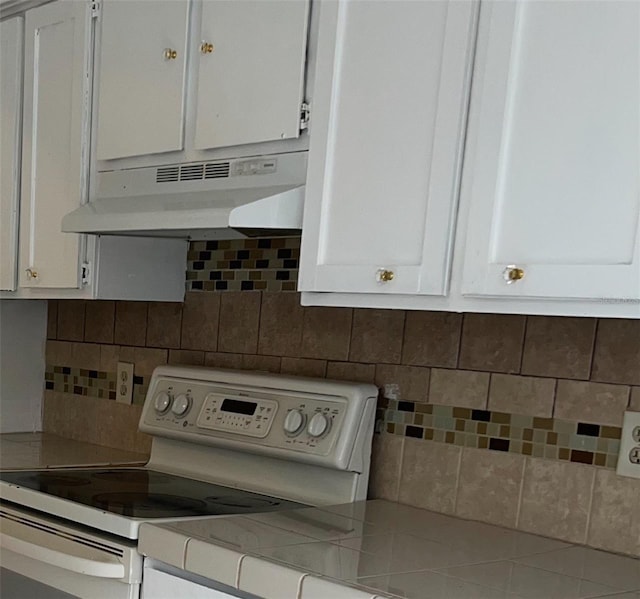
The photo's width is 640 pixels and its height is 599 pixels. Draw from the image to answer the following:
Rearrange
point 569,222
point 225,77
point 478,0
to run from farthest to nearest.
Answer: point 225,77 < point 478,0 < point 569,222

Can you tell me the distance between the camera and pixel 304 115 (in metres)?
1.82

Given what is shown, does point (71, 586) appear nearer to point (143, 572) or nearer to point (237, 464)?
point (143, 572)

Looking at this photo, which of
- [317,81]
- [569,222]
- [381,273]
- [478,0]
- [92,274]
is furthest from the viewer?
[92,274]

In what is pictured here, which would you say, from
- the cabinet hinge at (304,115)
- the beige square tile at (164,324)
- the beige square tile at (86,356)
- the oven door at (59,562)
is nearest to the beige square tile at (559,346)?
the cabinet hinge at (304,115)

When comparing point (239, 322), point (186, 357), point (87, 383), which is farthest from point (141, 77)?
point (87, 383)

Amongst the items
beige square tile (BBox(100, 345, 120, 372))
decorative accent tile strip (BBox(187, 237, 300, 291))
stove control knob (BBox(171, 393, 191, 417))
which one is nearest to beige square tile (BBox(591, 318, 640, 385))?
decorative accent tile strip (BBox(187, 237, 300, 291))

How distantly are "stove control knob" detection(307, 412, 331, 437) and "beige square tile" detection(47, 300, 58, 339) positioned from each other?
1.33m

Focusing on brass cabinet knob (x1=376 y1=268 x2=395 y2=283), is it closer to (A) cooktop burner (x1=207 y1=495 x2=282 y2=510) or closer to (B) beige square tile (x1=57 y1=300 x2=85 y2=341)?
(A) cooktop burner (x1=207 y1=495 x2=282 y2=510)

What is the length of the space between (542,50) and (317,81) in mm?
490

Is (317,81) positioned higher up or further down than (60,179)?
higher up

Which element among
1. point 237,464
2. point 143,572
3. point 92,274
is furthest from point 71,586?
point 92,274

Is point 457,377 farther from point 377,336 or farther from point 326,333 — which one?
point 326,333

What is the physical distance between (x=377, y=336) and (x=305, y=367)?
0.78ft

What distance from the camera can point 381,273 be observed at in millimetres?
1631
